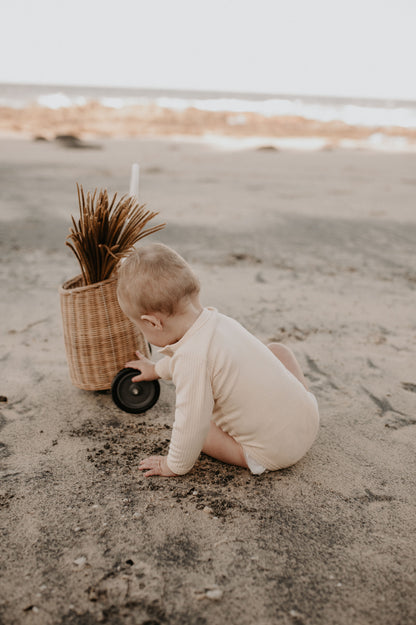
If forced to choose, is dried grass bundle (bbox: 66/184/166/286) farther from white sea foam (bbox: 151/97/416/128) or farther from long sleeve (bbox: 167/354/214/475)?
white sea foam (bbox: 151/97/416/128)

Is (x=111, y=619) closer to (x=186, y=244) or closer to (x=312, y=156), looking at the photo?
(x=186, y=244)

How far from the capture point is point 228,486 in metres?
1.93

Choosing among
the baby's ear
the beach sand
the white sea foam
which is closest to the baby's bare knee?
the beach sand

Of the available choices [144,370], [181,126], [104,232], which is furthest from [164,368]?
[181,126]

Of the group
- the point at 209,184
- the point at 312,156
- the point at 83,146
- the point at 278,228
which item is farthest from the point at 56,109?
the point at 278,228

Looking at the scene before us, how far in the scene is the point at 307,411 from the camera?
6.29ft

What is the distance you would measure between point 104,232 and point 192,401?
91cm

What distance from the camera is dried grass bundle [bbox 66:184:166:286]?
2.20 metres

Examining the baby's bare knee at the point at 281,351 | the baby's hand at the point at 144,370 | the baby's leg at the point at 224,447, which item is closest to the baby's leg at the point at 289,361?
the baby's bare knee at the point at 281,351

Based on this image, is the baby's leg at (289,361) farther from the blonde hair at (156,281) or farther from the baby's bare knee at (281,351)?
the blonde hair at (156,281)

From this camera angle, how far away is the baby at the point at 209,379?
1.72 metres

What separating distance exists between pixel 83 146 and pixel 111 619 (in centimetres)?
1228

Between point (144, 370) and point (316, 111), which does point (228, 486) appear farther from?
point (316, 111)

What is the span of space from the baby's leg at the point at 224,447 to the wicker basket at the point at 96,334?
0.62 m
